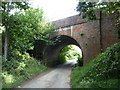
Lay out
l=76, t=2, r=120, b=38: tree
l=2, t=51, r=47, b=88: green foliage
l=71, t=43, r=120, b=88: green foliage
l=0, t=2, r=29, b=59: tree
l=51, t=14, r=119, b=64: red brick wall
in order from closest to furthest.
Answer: l=76, t=2, r=120, b=38: tree
l=71, t=43, r=120, b=88: green foliage
l=0, t=2, r=29, b=59: tree
l=2, t=51, r=47, b=88: green foliage
l=51, t=14, r=119, b=64: red brick wall

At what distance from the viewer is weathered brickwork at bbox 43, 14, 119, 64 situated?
9.34 m

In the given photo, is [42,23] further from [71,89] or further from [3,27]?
[71,89]

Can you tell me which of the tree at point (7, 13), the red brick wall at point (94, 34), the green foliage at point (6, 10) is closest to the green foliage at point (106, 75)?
the red brick wall at point (94, 34)

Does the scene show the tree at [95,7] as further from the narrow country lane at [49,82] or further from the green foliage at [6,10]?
the narrow country lane at [49,82]

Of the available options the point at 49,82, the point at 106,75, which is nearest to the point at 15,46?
the point at 49,82

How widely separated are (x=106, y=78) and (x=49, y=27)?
28.6 feet

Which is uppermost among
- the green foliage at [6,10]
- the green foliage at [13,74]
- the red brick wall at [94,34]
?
the green foliage at [6,10]

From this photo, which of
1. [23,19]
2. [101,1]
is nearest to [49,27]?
[23,19]

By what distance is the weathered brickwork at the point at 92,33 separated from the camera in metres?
9.34

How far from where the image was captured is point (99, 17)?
977 cm

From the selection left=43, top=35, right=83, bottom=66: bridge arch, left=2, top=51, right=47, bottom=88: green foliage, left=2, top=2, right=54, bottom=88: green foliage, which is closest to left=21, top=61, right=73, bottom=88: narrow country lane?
left=2, top=51, right=47, bottom=88: green foliage

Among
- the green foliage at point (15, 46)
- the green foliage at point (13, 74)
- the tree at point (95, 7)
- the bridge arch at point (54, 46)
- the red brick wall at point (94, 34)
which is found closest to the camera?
the tree at point (95, 7)

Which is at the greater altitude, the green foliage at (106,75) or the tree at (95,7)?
the tree at (95,7)

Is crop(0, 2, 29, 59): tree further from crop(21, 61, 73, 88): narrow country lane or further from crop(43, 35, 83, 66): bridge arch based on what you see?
crop(43, 35, 83, 66): bridge arch
